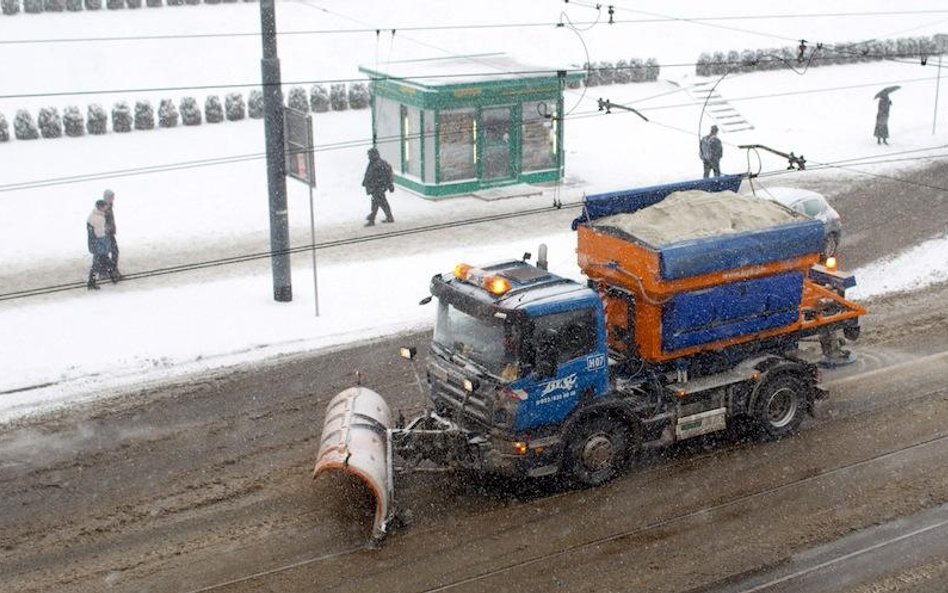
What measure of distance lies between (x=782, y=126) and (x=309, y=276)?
17.9m

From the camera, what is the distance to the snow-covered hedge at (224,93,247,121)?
3125cm

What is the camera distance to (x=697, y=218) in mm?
14547

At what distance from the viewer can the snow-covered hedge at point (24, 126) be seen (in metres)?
28.9

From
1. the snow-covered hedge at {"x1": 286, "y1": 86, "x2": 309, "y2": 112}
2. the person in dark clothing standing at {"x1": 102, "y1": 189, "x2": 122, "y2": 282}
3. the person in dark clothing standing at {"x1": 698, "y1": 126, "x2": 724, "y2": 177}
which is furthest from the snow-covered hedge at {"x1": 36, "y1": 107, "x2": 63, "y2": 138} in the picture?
the person in dark clothing standing at {"x1": 698, "y1": 126, "x2": 724, "y2": 177}

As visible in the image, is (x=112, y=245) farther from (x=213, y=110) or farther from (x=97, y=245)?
(x=213, y=110)

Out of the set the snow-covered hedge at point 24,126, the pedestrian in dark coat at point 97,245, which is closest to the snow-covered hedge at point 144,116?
the snow-covered hedge at point 24,126

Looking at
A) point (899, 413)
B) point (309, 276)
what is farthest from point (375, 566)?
point (309, 276)

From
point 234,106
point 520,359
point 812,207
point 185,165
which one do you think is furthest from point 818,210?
point 234,106

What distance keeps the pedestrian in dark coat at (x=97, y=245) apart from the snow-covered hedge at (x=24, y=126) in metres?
9.18

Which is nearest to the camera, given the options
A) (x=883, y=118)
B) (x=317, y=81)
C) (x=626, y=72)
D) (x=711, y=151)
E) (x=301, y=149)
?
(x=301, y=149)

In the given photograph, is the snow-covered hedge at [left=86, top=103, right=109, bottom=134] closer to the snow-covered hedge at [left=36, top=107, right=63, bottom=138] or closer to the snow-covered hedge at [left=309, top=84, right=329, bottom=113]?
the snow-covered hedge at [left=36, top=107, right=63, bottom=138]

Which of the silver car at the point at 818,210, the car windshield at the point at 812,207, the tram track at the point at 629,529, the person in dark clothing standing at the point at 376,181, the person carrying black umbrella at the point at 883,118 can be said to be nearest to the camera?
the tram track at the point at 629,529

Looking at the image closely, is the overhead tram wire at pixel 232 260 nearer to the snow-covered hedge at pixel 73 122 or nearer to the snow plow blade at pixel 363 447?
the snow plow blade at pixel 363 447

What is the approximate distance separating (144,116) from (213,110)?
71.5 inches
